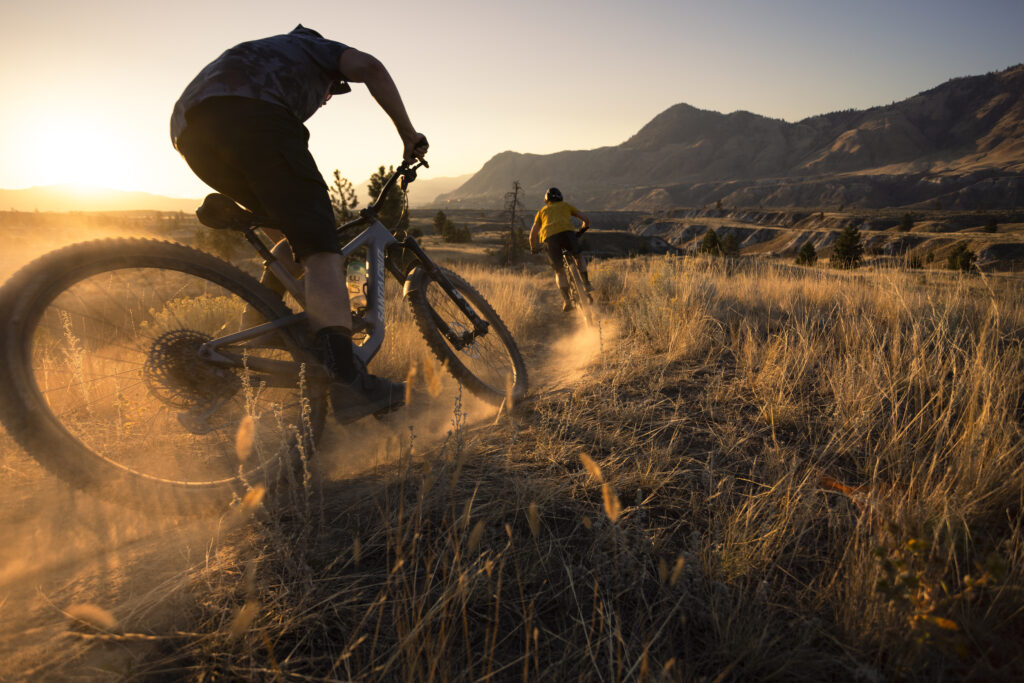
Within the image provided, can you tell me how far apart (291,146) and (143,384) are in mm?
1318

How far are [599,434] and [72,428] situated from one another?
270 centimetres

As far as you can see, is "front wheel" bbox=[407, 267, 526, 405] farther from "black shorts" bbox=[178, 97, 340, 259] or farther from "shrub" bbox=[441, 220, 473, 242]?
"shrub" bbox=[441, 220, 473, 242]

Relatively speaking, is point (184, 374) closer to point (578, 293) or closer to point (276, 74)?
point (276, 74)

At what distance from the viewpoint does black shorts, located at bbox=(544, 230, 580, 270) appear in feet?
26.2

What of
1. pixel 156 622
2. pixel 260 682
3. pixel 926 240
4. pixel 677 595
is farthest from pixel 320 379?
pixel 926 240

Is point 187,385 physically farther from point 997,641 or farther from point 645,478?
point 997,641

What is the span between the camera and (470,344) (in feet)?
10.3

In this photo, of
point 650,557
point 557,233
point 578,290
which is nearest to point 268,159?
point 650,557

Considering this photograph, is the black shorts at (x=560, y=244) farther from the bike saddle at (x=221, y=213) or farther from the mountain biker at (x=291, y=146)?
the bike saddle at (x=221, y=213)

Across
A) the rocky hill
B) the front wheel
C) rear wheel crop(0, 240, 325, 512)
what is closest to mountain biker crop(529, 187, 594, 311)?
the front wheel

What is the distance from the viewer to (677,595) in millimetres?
1242

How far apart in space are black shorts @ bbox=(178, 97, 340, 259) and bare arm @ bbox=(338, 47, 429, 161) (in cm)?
40

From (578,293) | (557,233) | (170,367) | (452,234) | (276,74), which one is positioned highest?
Answer: (452,234)

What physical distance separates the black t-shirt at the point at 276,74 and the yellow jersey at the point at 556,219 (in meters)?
6.14
